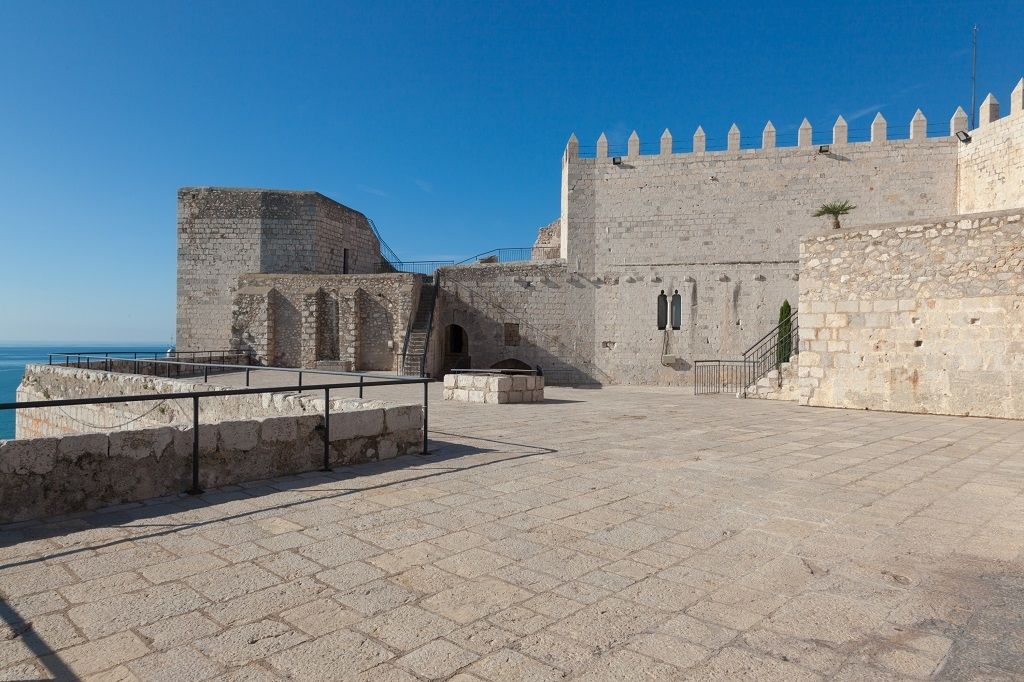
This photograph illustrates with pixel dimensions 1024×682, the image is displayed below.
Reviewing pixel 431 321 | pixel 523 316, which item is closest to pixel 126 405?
pixel 431 321

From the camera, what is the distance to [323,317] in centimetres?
2445

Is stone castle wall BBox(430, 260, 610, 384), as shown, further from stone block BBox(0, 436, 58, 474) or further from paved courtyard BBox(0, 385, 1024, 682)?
stone block BBox(0, 436, 58, 474)

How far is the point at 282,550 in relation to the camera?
3.53 m

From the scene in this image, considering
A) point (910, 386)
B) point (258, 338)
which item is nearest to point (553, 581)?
point (910, 386)

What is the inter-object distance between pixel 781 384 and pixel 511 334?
37.4ft

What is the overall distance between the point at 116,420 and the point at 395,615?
11192 mm

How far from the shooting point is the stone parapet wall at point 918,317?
1039 centimetres

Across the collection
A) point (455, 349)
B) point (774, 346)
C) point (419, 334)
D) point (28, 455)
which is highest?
point (419, 334)

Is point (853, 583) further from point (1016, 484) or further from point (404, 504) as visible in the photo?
point (1016, 484)

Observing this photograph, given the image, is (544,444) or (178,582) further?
(544,444)

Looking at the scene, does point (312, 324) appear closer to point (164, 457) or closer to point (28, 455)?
point (164, 457)

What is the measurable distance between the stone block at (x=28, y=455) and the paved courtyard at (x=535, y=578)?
16.0 inches

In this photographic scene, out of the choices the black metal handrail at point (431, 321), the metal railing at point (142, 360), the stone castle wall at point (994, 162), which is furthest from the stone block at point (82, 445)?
the stone castle wall at point (994, 162)

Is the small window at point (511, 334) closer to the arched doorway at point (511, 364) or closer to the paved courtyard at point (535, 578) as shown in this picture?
the arched doorway at point (511, 364)
